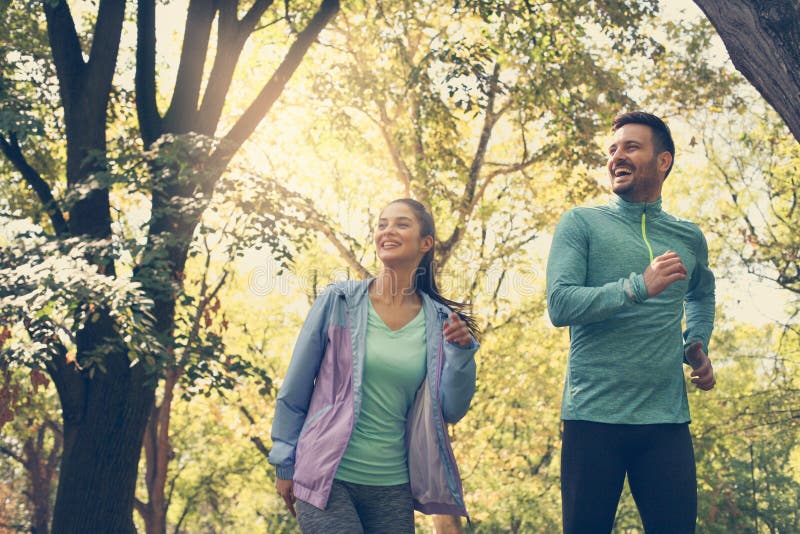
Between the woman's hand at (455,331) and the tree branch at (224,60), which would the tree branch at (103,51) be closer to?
the tree branch at (224,60)

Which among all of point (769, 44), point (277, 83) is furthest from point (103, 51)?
point (769, 44)

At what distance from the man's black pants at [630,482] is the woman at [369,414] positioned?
1.72 ft

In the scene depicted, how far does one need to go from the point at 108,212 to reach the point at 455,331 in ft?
22.3

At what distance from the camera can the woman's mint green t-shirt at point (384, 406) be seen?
314cm

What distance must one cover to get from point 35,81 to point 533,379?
13145mm

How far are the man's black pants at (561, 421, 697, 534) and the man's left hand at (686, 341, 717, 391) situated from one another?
0.40m

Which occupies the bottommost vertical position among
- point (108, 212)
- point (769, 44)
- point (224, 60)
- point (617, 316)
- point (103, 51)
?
point (617, 316)

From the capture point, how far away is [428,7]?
53.6ft

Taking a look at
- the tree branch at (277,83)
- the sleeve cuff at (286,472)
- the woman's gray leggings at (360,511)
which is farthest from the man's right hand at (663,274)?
the tree branch at (277,83)

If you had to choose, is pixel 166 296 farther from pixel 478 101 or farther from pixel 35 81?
pixel 35 81

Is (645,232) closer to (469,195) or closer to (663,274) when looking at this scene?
(663,274)

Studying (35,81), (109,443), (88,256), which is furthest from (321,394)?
(35,81)

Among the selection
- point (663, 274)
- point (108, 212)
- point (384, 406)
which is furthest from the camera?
point (108, 212)

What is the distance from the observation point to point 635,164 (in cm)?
315
